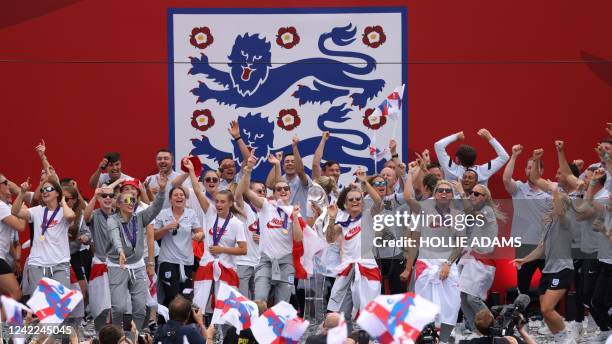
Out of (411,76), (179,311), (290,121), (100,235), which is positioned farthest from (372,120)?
(179,311)

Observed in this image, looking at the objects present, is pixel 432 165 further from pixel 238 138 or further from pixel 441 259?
pixel 238 138

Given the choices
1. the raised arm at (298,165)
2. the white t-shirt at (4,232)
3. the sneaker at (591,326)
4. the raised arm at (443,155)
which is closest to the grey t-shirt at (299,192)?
the raised arm at (298,165)

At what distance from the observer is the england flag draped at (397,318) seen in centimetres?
952

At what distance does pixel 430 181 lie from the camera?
1498cm

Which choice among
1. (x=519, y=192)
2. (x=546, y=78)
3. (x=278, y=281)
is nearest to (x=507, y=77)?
(x=546, y=78)

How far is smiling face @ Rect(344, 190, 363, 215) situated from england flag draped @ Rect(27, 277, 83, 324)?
397cm

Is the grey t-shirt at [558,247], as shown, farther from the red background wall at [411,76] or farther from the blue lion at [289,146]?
the blue lion at [289,146]

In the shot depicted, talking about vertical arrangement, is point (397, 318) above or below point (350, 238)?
below

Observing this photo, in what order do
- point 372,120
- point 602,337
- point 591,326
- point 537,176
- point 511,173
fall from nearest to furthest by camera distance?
1. point 602,337
2. point 591,326
3. point 537,176
4. point 511,173
5. point 372,120

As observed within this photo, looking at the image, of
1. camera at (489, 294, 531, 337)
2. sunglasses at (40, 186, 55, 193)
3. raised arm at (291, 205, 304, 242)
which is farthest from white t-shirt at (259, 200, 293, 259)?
camera at (489, 294, 531, 337)

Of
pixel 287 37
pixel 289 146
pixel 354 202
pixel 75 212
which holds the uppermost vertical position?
pixel 287 37

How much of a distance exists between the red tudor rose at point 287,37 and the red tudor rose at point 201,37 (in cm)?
89

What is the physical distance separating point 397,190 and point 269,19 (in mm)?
3206

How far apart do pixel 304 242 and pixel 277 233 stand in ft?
1.31
